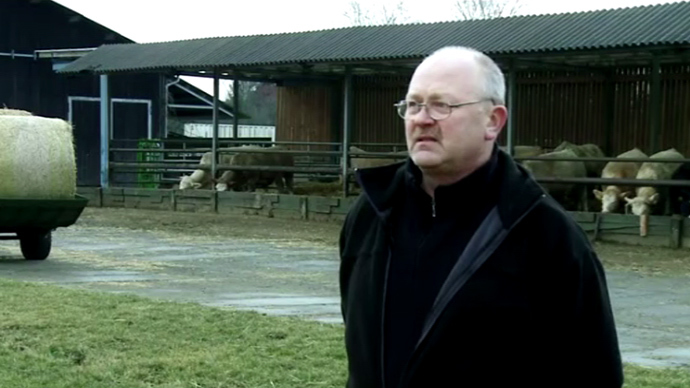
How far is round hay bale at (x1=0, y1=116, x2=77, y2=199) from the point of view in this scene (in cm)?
1465

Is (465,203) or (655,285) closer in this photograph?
(465,203)

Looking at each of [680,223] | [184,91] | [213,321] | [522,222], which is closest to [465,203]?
[522,222]

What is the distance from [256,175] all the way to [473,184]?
2446 cm

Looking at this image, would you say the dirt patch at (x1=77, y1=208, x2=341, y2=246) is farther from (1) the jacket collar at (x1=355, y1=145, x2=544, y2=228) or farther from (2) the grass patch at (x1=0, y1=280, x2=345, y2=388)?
(1) the jacket collar at (x1=355, y1=145, x2=544, y2=228)

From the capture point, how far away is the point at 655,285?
530 inches

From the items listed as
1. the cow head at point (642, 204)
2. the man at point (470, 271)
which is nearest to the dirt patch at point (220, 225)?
the cow head at point (642, 204)

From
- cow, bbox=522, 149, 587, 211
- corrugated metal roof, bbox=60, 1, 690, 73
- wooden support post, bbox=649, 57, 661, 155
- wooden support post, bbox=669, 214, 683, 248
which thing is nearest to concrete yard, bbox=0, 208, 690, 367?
wooden support post, bbox=669, 214, 683, 248

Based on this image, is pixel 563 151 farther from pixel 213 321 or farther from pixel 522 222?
pixel 522 222

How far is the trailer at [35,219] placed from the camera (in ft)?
47.6

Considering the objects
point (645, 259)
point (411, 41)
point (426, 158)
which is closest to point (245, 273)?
point (645, 259)

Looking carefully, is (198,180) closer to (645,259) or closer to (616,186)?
(616,186)

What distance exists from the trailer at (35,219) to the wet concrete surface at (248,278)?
0.21 m

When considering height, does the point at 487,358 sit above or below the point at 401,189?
below

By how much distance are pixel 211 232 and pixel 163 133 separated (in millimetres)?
13684
